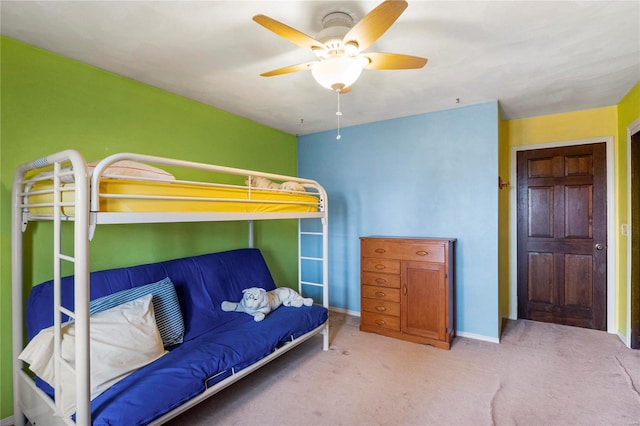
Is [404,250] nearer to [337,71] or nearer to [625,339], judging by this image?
[337,71]

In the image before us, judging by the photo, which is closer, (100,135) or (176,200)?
(176,200)

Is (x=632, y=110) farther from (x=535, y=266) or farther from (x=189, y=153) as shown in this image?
(x=189, y=153)

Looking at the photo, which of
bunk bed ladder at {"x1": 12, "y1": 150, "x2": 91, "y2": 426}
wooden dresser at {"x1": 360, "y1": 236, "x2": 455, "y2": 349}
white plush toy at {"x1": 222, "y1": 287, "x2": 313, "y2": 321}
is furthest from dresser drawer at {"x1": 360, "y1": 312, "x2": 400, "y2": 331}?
bunk bed ladder at {"x1": 12, "y1": 150, "x2": 91, "y2": 426}

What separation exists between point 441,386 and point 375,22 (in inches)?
90.9

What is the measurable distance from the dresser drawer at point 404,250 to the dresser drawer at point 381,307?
18.1 inches

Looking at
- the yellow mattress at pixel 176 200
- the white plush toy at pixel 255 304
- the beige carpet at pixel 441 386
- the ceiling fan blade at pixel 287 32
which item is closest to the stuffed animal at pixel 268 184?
the yellow mattress at pixel 176 200

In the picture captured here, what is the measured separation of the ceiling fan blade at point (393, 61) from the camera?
158 cm

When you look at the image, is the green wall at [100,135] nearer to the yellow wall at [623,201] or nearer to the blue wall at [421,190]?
the blue wall at [421,190]

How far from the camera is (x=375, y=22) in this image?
51.2 inches

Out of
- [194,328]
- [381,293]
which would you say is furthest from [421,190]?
[194,328]

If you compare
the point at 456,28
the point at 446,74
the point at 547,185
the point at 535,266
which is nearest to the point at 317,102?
the point at 446,74

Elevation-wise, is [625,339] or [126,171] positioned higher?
[126,171]

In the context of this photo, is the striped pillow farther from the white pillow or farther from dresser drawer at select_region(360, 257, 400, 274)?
dresser drawer at select_region(360, 257, 400, 274)

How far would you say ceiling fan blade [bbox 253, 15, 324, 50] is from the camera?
4.18 feet
